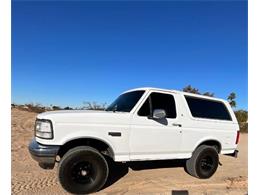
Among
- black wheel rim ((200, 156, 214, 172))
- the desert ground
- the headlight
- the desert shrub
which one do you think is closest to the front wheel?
the desert ground

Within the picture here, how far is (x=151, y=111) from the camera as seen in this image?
671cm

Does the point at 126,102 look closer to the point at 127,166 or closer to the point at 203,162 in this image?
the point at 127,166

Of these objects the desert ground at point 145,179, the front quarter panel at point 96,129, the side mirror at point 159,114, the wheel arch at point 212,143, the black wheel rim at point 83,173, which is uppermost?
the side mirror at point 159,114

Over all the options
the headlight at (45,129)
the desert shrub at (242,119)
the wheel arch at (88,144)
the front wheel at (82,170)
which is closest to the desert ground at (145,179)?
the front wheel at (82,170)

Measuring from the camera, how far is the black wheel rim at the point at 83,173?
560cm

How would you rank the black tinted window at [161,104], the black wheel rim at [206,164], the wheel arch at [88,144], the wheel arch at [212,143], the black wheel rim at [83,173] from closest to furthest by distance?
the black wheel rim at [83,173] < the wheel arch at [88,144] < the black tinted window at [161,104] < the black wheel rim at [206,164] < the wheel arch at [212,143]

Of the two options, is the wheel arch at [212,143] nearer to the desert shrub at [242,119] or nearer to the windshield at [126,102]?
the windshield at [126,102]

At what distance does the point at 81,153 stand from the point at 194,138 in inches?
121

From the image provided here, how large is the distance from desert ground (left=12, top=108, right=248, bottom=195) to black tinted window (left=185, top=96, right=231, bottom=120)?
154 cm

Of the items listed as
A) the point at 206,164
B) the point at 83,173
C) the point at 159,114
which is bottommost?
the point at 206,164

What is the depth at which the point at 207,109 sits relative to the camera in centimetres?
806

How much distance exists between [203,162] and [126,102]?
2525 mm

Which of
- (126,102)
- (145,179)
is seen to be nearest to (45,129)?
(126,102)

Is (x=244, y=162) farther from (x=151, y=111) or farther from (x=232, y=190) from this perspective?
(x=151, y=111)
